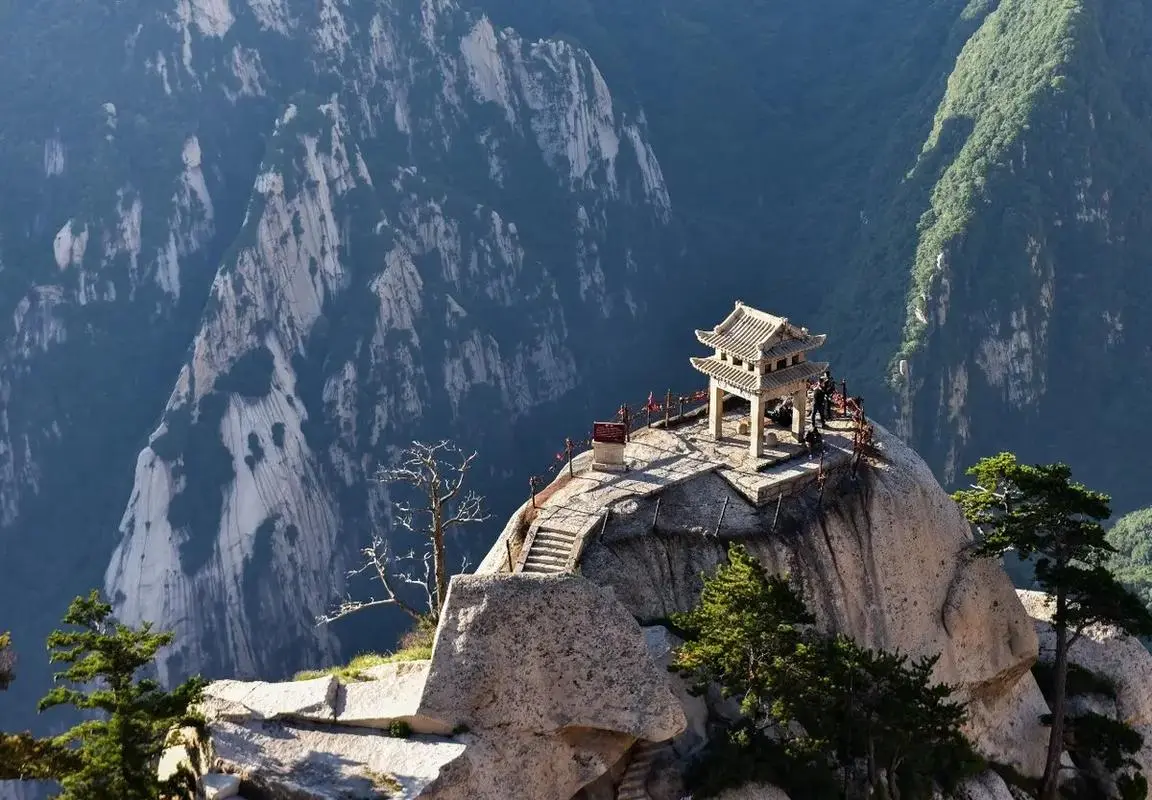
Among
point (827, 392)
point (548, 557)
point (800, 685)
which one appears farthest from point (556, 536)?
point (827, 392)

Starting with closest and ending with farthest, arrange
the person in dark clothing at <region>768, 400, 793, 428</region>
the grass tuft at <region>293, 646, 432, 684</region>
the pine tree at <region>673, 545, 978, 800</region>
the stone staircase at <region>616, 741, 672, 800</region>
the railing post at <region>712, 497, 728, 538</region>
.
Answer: the pine tree at <region>673, 545, 978, 800</region>
the stone staircase at <region>616, 741, 672, 800</region>
the grass tuft at <region>293, 646, 432, 684</region>
the railing post at <region>712, 497, 728, 538</region>
the person in dark clothing at <region>768, 400, 793, 428</region>

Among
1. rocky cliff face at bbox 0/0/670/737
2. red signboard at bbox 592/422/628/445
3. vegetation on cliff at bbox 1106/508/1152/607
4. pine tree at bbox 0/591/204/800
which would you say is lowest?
pine tree at bbox 0/591/204/800

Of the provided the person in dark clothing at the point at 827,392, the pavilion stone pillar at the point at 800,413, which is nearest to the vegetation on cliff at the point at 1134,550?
the person in dark clothing at the point at 827,392

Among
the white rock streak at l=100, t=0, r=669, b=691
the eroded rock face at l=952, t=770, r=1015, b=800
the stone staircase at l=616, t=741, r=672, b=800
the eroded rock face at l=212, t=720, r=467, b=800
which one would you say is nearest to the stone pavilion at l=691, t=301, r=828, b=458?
the stone staircase at l=616, t=741, r=672, b=800

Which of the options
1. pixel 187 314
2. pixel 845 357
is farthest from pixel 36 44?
pixel 845 357

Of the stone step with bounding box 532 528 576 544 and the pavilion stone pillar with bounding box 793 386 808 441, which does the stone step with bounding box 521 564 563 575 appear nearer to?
the stone step with bounding box 532 528 576 544

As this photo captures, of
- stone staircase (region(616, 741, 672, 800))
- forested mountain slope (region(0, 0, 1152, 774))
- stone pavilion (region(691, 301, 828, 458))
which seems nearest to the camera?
stone staircase (region(616, 741, 672, 800))

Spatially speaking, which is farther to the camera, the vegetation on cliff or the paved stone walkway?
the vegetation on cliff
